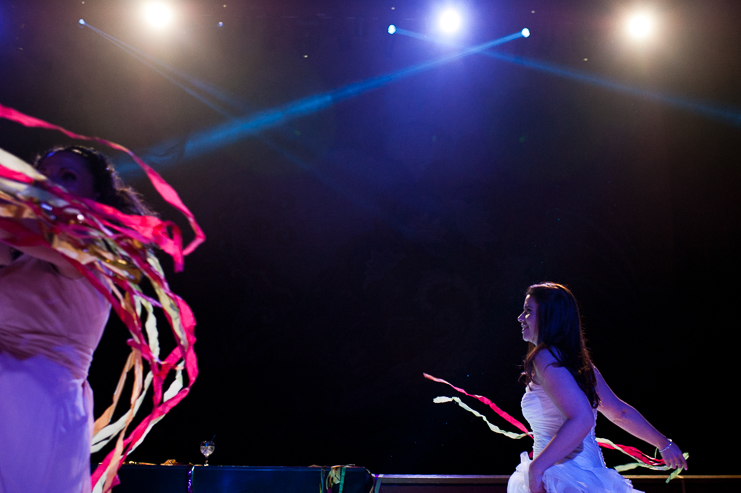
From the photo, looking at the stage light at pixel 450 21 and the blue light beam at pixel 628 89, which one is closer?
the stage light at pixel 450 21

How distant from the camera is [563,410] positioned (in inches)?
68.6

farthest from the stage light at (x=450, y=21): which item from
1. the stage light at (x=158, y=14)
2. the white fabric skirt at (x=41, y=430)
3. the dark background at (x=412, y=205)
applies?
the white fabric skirt at (x=41, y=430)

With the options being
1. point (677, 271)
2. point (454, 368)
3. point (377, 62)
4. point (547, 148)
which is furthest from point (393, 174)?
point (677, 271)

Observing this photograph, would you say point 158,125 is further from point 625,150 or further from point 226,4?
point 625,150

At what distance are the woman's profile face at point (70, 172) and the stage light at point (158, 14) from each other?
2863 millimetres

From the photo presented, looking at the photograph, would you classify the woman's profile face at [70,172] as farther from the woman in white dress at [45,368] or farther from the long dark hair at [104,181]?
the woman in white dress at [45,368]

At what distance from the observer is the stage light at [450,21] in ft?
12.6

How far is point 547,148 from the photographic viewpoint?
158 inches

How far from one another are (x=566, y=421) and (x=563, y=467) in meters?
0.16

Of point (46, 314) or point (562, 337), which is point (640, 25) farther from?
point (46, 314)

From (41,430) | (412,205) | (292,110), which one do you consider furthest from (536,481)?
(292,110)

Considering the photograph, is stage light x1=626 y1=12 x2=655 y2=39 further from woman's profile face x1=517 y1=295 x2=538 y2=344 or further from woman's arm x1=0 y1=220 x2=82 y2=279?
woman's arm x1=0 y1=220 x2=82 y2=279

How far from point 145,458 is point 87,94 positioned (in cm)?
279

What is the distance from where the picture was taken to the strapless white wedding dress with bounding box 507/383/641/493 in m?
1.68
